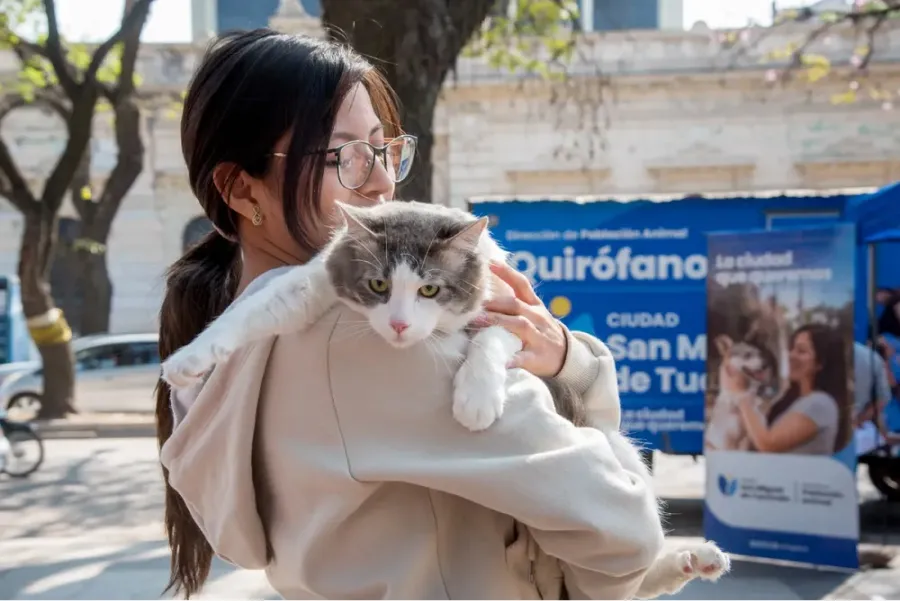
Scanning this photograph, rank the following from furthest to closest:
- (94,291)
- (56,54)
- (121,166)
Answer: (94,291), (121,166), (56,54)

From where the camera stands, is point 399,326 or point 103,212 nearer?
point 399,326

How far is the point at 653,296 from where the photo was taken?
8312 mm

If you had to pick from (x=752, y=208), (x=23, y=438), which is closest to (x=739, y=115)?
(x=752, y=208)

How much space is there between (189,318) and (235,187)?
357 millimetres

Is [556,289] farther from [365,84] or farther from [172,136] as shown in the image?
[172,136]

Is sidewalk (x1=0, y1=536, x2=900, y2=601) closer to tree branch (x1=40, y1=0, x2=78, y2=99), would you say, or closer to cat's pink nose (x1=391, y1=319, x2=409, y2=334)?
cat's pink nose (x1=391, y1=319, x2=409, y2=334)

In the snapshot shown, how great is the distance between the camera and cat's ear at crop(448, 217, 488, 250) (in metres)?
2.07

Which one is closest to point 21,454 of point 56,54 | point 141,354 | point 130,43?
point 56,54

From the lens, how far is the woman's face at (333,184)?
2.01m

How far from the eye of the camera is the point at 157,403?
7.78 ft

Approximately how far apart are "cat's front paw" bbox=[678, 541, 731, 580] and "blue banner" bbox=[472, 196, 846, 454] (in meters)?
6.26

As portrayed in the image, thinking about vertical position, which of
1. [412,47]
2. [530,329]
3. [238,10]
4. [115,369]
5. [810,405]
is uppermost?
[238,10]

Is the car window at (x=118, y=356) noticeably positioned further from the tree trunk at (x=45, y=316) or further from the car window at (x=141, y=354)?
the tree trunk at (x=45, y=316)

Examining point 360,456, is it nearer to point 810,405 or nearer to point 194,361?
point 194,361
